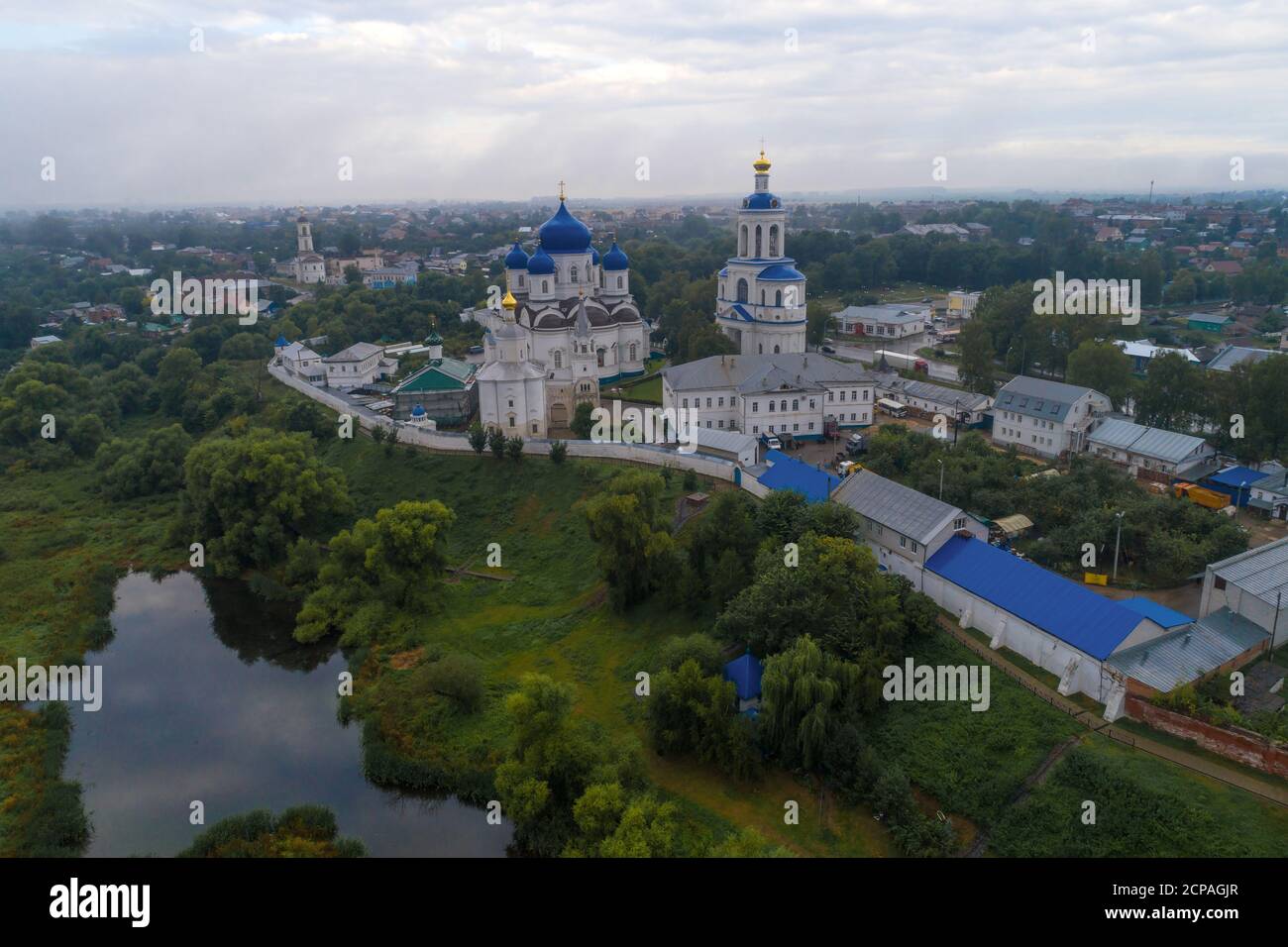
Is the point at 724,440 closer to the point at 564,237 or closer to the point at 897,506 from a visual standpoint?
the point at 897,506

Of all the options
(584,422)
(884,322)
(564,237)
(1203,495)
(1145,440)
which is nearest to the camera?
(1203,495)

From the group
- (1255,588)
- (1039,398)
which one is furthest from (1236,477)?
(1255,588)

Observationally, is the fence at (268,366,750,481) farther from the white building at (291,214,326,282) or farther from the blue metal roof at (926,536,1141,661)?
the white building at (291,214,326,282)

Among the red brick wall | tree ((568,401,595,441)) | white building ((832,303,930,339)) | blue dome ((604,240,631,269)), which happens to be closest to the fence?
tree ((568,401,595,441))

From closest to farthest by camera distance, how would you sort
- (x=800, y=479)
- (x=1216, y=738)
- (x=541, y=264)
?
(x=1216, y=738)
(x=800, y=479)
(x=541, y=264)

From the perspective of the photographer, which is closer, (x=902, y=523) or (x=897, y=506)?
(x=902, y=523)

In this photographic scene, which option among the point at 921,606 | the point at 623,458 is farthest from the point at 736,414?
the point at 921,606
